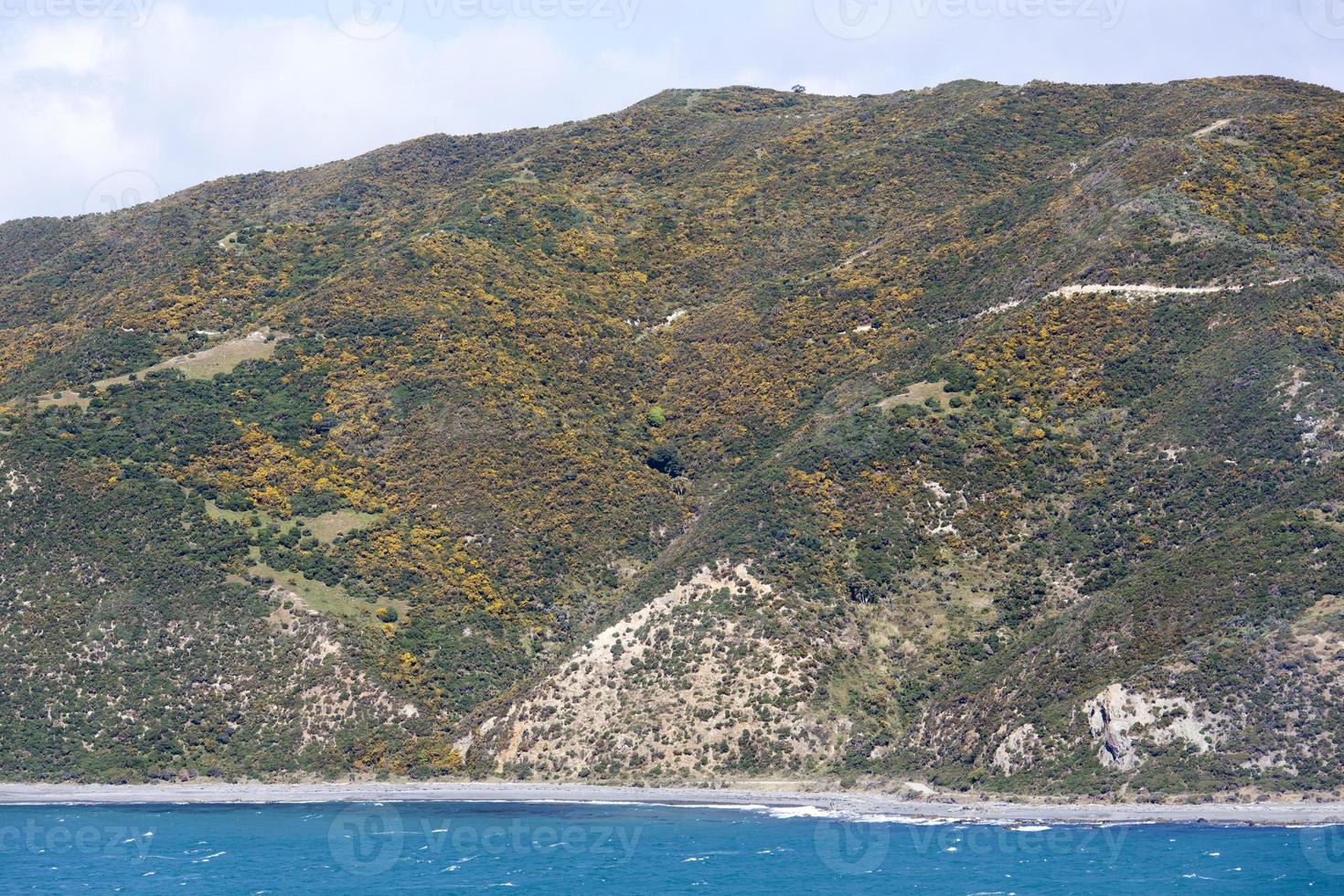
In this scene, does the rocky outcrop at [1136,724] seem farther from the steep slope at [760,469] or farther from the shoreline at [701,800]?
the shoreline at [701,800]

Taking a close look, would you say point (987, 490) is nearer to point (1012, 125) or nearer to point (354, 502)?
point (354, 502)

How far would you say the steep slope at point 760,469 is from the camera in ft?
323

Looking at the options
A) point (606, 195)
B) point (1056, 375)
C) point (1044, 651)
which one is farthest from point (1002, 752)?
point (606, 195)

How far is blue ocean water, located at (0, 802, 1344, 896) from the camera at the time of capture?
80.2 metres

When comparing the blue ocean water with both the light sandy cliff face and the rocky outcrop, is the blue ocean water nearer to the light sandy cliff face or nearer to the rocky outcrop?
the light sandy cliff face

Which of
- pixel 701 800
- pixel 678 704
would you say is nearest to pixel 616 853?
pixel 701 800

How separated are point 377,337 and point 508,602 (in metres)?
32.8

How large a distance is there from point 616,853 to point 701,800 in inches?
407

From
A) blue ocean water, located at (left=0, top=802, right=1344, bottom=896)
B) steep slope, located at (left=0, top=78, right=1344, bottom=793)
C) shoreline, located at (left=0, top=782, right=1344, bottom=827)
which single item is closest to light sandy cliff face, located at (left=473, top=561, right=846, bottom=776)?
steep slope, located at (left=0, top=78, right=1344, bottom=793)

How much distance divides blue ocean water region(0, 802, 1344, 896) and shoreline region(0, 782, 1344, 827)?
963 mm

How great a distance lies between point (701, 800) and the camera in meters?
97.0

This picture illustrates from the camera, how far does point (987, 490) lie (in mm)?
112188

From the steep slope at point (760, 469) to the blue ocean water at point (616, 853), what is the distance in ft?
20.8

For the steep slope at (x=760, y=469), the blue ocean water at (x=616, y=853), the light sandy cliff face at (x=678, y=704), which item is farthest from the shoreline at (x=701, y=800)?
the light sandy cliff face at (x=678, y=704)
